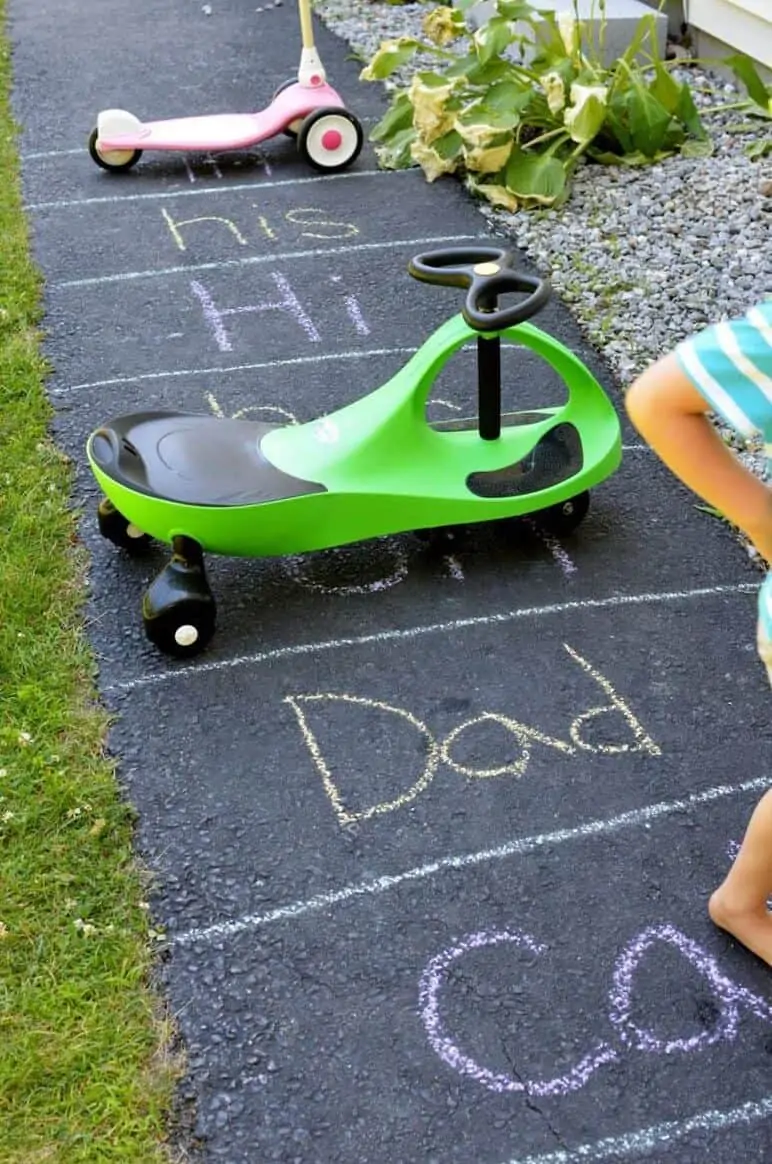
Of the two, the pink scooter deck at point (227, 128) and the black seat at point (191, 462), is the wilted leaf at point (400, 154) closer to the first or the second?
the pink scooter deck at point (227, 128)

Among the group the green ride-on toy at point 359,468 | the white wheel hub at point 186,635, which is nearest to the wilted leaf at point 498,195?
the green ride-on toy at point 359,468

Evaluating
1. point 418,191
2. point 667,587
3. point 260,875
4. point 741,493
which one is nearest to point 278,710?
point 260,875

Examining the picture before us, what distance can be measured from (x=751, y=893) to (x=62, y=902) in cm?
118

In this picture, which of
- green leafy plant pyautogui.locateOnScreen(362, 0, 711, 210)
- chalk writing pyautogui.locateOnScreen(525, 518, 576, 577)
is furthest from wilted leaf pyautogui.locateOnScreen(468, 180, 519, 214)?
chalk writing pyautogui.locateOnScreen(525, 518, 576, 577)

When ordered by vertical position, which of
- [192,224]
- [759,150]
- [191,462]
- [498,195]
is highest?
[759,150]

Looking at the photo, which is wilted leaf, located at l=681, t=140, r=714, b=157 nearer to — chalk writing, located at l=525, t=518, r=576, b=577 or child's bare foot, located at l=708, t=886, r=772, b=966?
chalk writing, located at l=525, t=518, r=576, b=577

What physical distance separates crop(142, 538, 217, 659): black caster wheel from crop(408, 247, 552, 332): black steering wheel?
83 cm

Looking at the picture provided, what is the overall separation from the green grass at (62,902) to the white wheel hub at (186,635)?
8.2 inches

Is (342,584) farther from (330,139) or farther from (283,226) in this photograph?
(330,139)

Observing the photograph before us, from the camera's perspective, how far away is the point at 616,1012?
2.10 metres

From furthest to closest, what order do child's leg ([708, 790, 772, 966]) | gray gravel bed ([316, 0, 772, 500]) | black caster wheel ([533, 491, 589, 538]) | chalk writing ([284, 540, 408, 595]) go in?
1. gray gravel bed ([316, 0, 772, 500])
2. black caster wheel ([533, 491, 589, 538])
3. chalk writing ([284, 540, 408, 595])
4. child's leg ([708, 790, 772, 966])

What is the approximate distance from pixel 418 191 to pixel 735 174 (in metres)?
1.29

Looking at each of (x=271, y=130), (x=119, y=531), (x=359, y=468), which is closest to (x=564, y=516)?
(x=359, y=468)

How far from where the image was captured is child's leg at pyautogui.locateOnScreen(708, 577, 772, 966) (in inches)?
80.5
